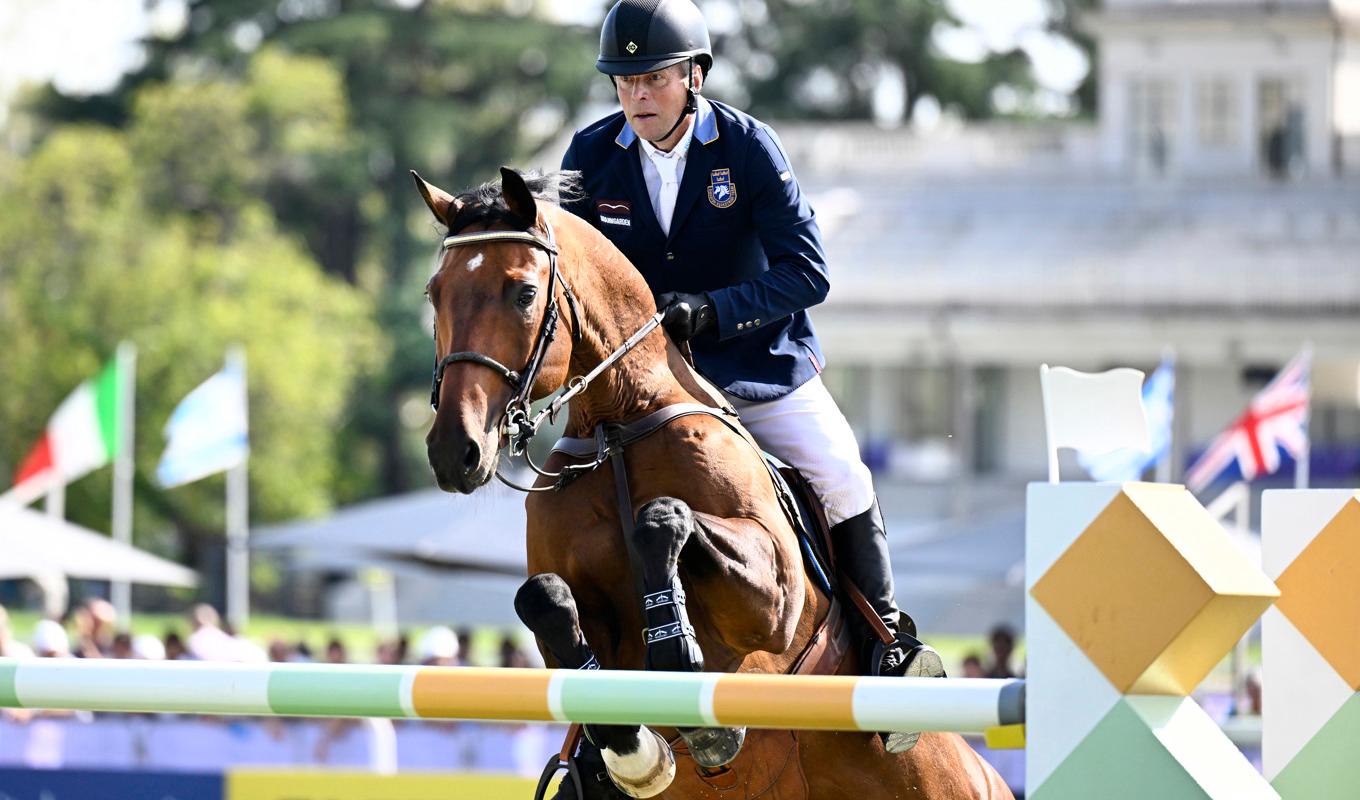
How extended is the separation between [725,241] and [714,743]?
149cm

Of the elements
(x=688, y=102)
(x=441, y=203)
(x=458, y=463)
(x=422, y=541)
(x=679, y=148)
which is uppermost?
Answer: (x=688, y=102)

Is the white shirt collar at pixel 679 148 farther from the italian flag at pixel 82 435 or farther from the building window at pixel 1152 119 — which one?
the building window at pixel 1152 119

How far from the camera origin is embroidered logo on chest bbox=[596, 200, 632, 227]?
5574 millimetres

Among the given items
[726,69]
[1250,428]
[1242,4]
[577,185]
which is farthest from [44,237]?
[577,185]

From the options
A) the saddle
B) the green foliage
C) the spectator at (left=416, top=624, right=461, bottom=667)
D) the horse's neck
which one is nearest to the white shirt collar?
the horse's neck

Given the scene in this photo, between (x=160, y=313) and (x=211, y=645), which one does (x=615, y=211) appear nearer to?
(x=211, y=645)

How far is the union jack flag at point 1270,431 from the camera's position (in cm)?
1641

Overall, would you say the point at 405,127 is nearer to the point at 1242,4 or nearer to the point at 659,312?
the point at 1242,4

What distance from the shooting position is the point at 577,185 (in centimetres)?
546

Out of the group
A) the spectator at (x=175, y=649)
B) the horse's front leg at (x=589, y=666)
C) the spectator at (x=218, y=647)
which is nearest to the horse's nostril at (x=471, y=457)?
the horse's front leg at (x=589, y=666)

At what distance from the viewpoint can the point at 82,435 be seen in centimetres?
2138

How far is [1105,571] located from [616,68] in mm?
2517

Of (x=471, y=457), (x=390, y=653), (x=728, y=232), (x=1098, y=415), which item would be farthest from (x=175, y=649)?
(x=1098, y=415)

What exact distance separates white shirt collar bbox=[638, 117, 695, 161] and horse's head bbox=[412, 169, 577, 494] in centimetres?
65
